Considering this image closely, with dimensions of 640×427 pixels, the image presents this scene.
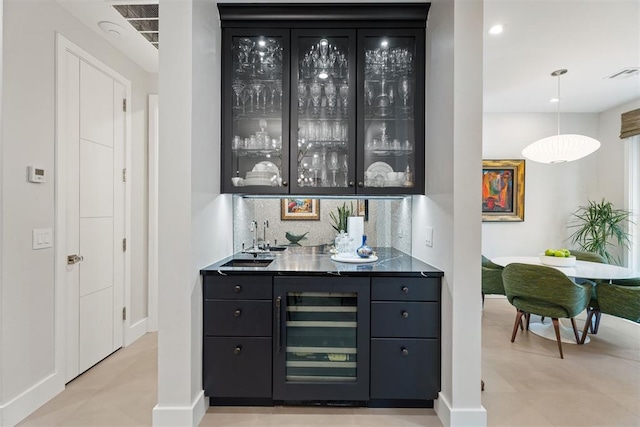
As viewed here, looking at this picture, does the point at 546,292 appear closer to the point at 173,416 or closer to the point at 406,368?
the point at 406,368

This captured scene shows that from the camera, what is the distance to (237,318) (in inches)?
82.5

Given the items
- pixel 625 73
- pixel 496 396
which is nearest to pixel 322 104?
pixel 496 396

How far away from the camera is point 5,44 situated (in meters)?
1.99

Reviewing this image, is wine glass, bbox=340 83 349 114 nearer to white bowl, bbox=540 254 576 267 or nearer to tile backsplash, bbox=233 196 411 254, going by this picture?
tile backsplash, bbox=233 196 411 254

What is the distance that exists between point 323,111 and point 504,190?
382cm

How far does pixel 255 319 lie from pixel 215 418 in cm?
67

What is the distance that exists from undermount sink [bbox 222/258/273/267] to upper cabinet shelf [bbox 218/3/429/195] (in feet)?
1.71

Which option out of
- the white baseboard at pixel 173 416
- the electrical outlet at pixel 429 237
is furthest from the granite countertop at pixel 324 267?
the white baseboard at pixel 173 416

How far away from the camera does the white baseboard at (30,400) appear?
1.97 metres

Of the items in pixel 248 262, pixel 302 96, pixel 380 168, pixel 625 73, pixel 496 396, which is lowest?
pixel 496 396

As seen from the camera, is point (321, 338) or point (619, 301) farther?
point (619, 301)

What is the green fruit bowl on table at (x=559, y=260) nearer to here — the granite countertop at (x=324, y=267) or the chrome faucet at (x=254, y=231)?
the granite countertop at (x=324, y=267)

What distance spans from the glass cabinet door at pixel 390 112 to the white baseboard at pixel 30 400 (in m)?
2.60

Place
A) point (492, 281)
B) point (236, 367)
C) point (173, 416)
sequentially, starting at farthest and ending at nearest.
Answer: point (492, 281) < point (236, 367) < point (173, 416)
